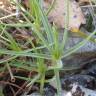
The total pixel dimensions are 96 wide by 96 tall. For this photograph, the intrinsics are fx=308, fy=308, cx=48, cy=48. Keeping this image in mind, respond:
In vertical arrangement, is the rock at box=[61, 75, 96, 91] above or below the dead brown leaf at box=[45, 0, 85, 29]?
below

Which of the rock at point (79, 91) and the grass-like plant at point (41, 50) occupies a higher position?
the grass-like plant at point (41, 50)

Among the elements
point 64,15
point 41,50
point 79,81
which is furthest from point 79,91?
point 64,15

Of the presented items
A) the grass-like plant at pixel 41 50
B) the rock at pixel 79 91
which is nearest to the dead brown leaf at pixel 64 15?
the grass-like plant at pixel 41 50

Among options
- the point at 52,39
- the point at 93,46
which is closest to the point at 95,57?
the point at 93,46

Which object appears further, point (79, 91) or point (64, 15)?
point (64, 15)

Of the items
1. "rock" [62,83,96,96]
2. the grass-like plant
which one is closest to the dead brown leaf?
the grass-like plant

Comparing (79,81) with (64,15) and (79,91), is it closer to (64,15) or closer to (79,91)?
(79,91)

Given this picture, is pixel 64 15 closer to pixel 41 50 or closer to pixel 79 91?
pixel 41 50

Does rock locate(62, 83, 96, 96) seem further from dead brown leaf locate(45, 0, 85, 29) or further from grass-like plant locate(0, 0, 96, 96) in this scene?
dead brown leaf locate(45, 0, 85, 29)

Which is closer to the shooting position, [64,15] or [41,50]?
[41,50]

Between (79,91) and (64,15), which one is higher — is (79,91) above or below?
below

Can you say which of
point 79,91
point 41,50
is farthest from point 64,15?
point 79,91

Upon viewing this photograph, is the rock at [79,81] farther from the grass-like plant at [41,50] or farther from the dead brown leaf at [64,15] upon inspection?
the dead brown leaf at [64,15]
